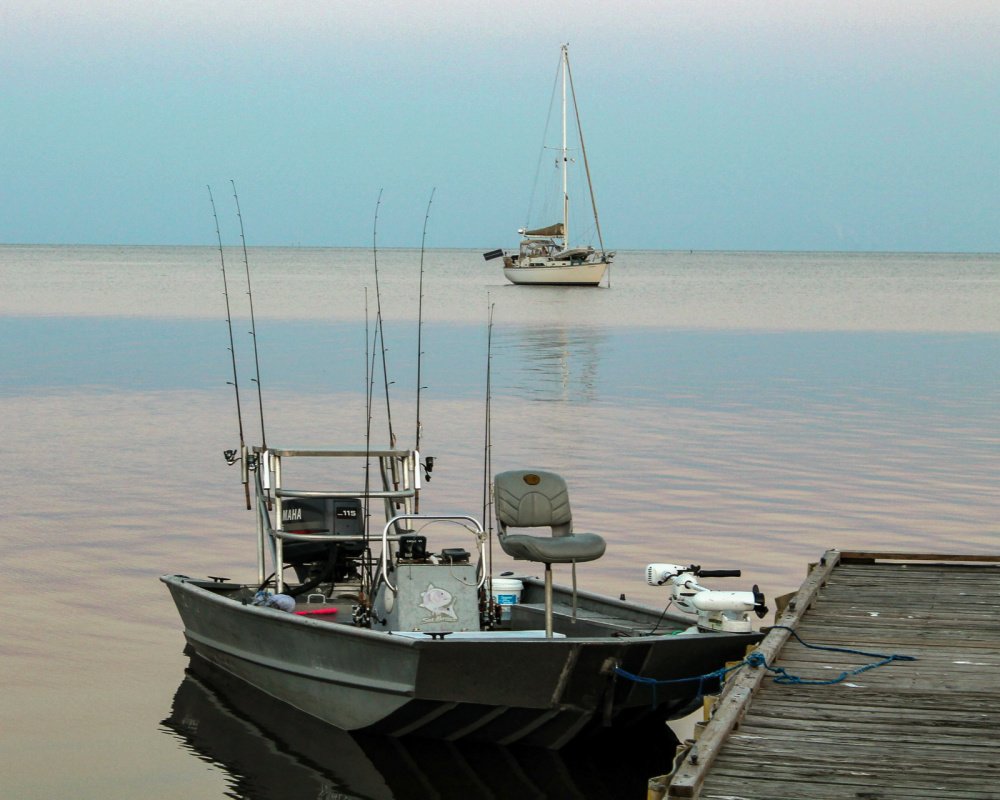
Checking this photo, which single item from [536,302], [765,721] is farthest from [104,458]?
[536,302]

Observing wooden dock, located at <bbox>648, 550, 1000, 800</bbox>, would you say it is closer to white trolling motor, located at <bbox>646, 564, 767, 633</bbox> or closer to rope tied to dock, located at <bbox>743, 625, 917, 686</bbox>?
rope tied to dock, located at <bbox>743, 625, 917, 686</bbox>

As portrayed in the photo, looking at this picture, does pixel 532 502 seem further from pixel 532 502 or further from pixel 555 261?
pixel 555 261

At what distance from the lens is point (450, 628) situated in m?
7.80

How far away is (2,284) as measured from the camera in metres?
78.9

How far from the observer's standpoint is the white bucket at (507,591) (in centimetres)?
888

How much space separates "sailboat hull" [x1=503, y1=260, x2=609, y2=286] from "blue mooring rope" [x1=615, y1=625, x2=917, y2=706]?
71228 mm

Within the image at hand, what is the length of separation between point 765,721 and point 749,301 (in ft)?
226

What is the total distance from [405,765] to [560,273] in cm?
7234

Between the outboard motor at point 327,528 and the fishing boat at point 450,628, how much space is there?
1 cm

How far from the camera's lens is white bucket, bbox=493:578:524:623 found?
8.88 meters

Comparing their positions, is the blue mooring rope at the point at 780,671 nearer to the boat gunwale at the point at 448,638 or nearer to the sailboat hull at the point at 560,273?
the boat gunwale at the point at 448,638

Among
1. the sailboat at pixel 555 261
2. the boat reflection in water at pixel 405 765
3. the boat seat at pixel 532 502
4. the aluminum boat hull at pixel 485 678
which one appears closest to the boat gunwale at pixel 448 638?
the aluminum boat hull at pixel 485 678

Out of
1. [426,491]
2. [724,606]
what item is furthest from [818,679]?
[426,491]

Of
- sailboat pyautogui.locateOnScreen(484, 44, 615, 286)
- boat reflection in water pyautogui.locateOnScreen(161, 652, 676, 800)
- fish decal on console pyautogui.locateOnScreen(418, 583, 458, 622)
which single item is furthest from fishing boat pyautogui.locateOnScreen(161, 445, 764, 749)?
sailboat pyautogui.locateOnScreen(484, 44, 615, 286)
